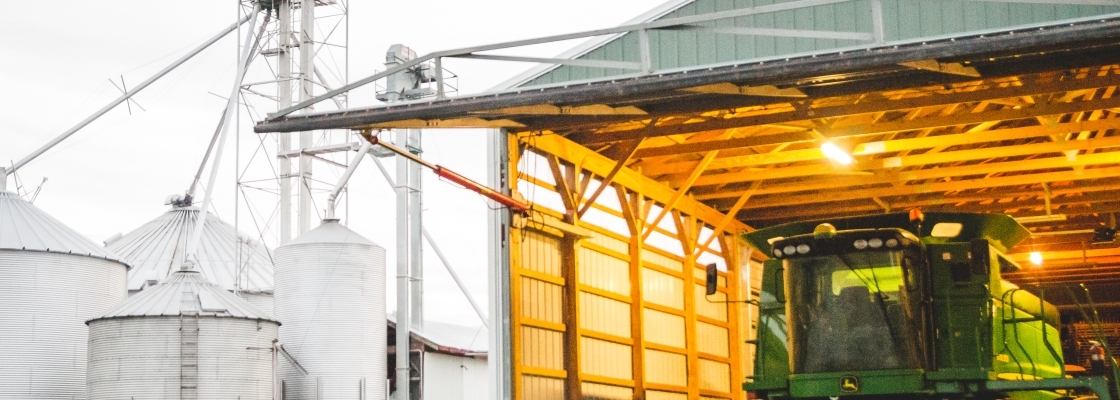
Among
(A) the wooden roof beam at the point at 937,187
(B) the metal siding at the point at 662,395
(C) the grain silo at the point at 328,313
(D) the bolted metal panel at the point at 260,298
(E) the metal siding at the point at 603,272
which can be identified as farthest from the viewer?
(D) the bolted metal panel at the point at 260,298

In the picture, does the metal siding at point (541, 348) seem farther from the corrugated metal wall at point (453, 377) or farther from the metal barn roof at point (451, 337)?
the corrugated metal wall at point (453, 377)

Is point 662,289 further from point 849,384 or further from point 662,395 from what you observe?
point 849,384

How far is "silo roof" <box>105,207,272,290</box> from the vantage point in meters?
47.5

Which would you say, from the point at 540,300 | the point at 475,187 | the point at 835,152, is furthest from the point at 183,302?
the point at 835,152

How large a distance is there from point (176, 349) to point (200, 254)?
1611 centimetres

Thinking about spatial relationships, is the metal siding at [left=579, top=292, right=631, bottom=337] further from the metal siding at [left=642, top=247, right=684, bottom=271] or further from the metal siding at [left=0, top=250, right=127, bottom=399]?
the metal siding at [left=0, top=250, right=127, bottom=399]

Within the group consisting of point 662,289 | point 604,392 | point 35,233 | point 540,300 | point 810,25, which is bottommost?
point 604,392

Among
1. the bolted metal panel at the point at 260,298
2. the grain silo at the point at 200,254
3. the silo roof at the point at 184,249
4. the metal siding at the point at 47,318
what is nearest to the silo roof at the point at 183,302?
the metal siding at the point at 47,318

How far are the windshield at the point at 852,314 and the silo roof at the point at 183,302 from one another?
79.3 feet

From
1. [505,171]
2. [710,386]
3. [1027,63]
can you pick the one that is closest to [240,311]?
[710,386]

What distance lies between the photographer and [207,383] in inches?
1309

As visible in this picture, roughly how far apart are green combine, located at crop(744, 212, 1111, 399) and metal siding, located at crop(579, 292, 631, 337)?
8129mm

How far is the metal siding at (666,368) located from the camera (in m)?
24.5

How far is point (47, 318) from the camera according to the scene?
35.3 meters
